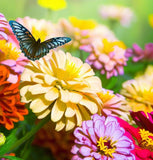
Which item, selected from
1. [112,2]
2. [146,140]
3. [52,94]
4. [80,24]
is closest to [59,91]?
[52,94]

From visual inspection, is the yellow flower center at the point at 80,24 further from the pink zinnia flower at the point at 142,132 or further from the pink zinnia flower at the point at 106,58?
the pink zinnia flower at the point at 142,132

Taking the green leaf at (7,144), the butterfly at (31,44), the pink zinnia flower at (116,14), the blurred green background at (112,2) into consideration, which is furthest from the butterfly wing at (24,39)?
the pink zinnia flower at (116,14)

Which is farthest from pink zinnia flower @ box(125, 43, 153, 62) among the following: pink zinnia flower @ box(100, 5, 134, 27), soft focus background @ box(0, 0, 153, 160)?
pink zinnia flower @ box(100, 5, 134, 27)

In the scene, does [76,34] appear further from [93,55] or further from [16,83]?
[16,83]

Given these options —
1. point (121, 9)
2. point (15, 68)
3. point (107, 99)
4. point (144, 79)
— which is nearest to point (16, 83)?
point (15, 68)

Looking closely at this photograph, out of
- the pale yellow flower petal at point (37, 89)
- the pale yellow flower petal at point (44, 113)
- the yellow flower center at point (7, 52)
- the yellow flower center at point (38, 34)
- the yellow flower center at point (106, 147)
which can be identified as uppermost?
the yellow flower center at point (38, 34)

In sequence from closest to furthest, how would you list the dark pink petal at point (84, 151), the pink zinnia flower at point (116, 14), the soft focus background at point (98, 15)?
the dark pink petal at point (84, 151) < the soft focus background at point (98, 15) < the pink zinnia flower at point (116, 14)

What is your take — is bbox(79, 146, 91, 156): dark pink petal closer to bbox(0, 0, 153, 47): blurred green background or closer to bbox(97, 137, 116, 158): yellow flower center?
bbox(97, 137, 116, 158): yellow flower center

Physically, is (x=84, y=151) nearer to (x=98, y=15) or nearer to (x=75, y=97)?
(x=75, y=97)
